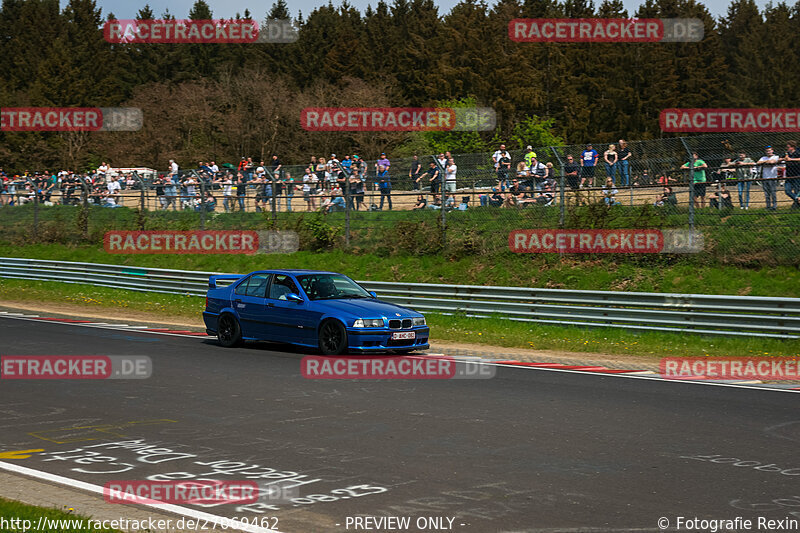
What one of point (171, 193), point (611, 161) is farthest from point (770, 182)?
point (171, 193)

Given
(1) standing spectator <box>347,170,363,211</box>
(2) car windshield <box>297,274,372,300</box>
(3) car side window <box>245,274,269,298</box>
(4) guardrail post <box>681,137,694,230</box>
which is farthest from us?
(1) standing spectator <box>347,170,363,211</box>

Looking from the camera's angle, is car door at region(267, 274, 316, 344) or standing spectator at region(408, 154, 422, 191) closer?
car door at region(267, 274, 316, 344)

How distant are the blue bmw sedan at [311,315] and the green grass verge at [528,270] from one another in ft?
22.7

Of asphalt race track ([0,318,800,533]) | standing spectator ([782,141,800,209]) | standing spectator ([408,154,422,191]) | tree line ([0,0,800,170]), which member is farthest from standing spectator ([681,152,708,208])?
tree line ([0,0,800,170])

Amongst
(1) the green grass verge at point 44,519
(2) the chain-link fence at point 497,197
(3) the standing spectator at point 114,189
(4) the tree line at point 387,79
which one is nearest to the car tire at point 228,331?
(2) the chain-link fence at point 497,197

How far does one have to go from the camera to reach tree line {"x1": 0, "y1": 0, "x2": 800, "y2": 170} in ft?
216

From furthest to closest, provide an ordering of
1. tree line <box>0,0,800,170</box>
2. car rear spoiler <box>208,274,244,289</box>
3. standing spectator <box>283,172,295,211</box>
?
tree line <box>0,0,800,170</box>, standing spectator <box>283,172,295,211</box>, car rear spoiler <box>208,274,244,289</box>

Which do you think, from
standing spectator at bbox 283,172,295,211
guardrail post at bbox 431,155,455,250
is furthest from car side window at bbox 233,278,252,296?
standing spectator at bbox 283,172,295,211

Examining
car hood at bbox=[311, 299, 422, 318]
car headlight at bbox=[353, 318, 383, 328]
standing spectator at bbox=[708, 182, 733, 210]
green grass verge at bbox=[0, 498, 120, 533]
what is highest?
standing spectator at bbox=[708, 182, 733, 210]

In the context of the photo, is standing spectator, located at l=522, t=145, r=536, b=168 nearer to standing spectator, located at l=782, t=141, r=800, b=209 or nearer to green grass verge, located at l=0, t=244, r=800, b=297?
green grass verge, located at l=0, t=244, r=800, b=297

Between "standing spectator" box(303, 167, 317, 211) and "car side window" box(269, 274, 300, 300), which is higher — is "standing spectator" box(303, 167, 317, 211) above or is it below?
above

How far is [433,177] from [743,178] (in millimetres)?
7898

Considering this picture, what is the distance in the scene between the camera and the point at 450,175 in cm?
2448

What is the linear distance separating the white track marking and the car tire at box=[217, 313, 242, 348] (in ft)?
28.2
